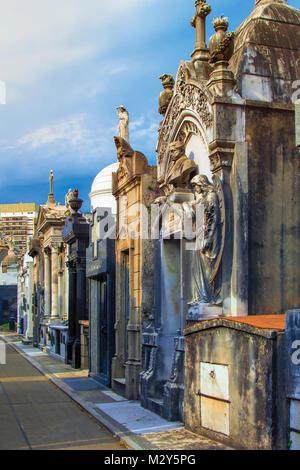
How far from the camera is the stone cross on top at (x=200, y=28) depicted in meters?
10.8

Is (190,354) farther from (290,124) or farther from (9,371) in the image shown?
(9,371)

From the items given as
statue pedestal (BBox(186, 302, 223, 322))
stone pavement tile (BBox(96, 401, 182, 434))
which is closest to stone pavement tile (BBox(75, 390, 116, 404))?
stone pavement tile (BBox(96, 401, 182, 434))

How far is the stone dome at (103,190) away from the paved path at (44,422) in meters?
12.2

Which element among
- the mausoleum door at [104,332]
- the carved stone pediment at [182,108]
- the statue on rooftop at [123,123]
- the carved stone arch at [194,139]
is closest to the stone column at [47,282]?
the mausoleum door at [104,332]

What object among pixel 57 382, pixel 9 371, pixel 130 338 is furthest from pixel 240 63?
pixel 9 371

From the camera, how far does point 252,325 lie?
6.99 metres

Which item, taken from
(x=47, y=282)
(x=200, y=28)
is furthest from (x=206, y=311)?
(x=47, y=282)

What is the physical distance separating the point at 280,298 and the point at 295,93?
3.37 metres

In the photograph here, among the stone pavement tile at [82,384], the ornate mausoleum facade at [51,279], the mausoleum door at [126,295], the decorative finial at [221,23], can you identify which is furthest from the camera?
the ornate mausoleum facade at [51,279]

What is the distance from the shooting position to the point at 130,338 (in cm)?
1251

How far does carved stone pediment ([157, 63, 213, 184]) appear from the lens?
953 centimetres

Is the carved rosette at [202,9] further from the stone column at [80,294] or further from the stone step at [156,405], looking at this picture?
the stone column at [80,294]

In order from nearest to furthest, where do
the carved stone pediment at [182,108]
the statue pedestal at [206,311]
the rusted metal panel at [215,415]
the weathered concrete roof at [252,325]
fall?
the weathered concrete roof at [252,325]
the rusted metal panel at [215,415]
the statue pedestal at [206,311]
the carved stone pediment at [182,108]

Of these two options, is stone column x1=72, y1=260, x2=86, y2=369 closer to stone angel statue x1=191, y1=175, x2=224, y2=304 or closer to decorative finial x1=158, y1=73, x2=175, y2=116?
decorative finial x1=158, y1=73, x2=175, y2=116
